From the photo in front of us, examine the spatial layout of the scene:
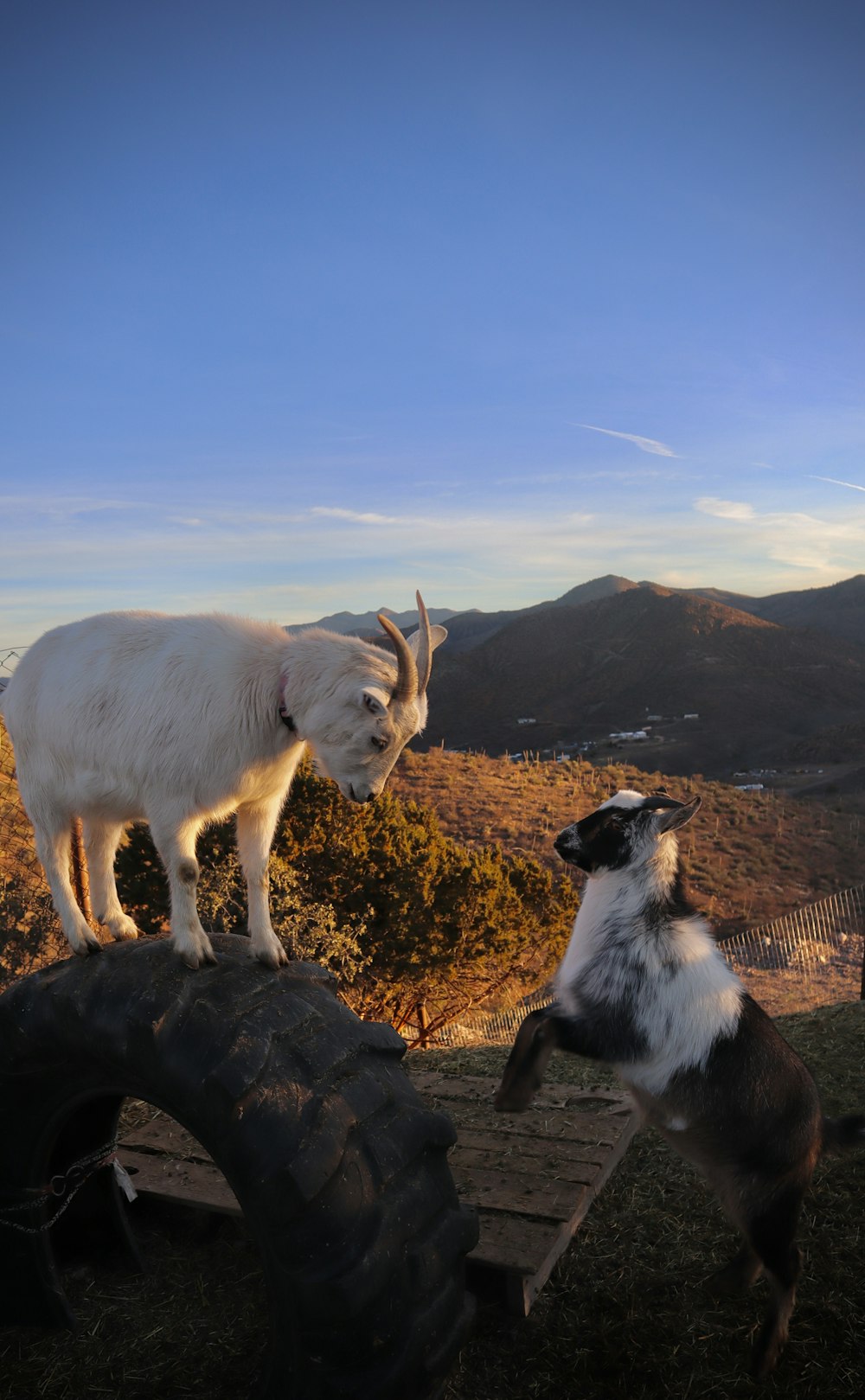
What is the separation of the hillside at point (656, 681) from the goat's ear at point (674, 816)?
170 feet

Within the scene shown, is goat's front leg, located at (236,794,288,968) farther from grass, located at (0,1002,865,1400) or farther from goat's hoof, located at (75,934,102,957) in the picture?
grass, located at (0,1002,865,1400)

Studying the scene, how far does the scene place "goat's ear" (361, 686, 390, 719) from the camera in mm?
3244

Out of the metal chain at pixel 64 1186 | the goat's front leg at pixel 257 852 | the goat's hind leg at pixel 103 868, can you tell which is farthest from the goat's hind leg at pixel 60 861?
the metal chain at pixel 64 1186

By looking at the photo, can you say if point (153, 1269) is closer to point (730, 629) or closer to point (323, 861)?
point (323, 861)

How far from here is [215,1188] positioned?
4473mm

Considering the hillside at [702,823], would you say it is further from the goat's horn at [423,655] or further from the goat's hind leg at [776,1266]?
the goat's horn at [423,655]

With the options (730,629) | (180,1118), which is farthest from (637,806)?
(730,629)

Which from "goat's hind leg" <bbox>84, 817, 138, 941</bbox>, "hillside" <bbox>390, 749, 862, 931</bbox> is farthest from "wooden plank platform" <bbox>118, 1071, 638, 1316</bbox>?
"hillside" <bbox>390, 749, 862, 931</bbox>

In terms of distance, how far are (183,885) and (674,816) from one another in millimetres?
1877

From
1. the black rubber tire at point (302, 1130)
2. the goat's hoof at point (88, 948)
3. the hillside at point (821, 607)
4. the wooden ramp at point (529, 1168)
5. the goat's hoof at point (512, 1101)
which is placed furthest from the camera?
the hillside at point (821, 607)

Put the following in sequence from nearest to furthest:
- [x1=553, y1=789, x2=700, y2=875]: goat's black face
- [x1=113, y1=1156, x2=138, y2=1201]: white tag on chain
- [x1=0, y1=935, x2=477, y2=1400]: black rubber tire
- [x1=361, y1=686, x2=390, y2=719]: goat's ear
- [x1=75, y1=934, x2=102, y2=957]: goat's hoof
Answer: [x1=0, y1=935, x2=477, y2=1400]: black rubber tire < [x1=361, y1=686, x2=390, y2=719]: goat's ear < [x1=553, y1=789, x2=700, y2=875]: goat's black face < [x1=75, y1=934, x2=102, y2=957]: goat's hoof < [x1=113, y1=1156, x2=138, y2=1201]: white tag on chain

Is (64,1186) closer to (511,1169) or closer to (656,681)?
(511,1169)

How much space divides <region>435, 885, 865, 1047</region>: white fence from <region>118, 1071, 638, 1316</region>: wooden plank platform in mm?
14079

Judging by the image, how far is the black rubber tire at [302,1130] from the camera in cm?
286
